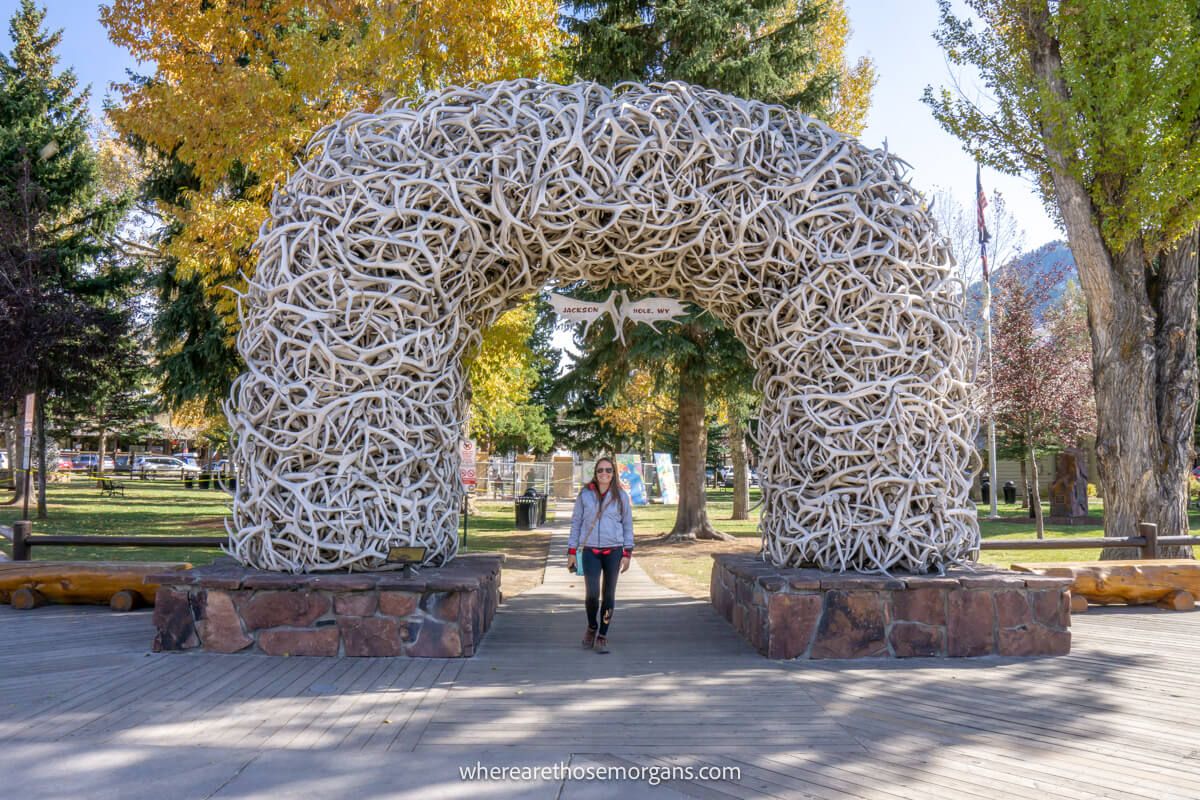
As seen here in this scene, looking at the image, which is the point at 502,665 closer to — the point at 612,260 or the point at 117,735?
the point at 117,735

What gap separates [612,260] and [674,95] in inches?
53.9

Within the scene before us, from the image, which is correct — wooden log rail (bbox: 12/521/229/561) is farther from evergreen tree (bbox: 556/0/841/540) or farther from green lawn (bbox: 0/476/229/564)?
evergreen tree (bbox: 556/0/841/540)

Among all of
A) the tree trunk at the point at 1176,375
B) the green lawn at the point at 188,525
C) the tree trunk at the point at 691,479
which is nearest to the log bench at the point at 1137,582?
the tree trunk at the point at 1176,375

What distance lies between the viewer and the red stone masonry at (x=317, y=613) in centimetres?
552

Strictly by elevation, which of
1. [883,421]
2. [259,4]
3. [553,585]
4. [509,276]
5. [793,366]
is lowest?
[553,585]

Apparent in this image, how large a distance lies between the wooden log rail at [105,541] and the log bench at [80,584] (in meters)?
0.24

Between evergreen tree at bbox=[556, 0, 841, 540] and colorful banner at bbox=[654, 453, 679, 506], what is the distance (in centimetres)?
1710

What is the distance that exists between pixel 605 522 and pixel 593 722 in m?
2.10

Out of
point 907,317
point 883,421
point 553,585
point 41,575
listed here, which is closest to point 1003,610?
point 883,421

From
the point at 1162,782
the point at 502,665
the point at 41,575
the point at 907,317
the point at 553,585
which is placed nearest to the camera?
the point at 1162,782

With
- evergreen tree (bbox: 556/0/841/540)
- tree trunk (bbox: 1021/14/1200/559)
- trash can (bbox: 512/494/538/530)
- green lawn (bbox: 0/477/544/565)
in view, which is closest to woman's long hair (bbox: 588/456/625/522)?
green lawn (bbox: 0/477/544/565)

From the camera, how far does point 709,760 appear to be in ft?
12.5

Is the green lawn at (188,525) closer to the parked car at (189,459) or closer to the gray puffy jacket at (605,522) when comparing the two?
the gray puffy jacket at (605,522)

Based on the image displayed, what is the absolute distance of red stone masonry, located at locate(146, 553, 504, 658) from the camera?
5.52 m
